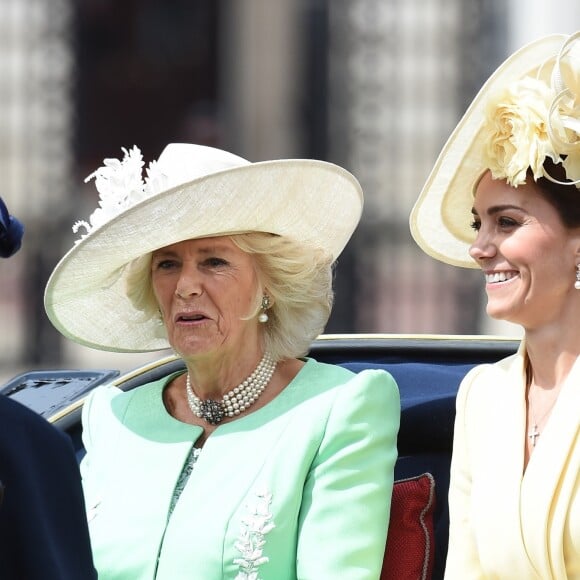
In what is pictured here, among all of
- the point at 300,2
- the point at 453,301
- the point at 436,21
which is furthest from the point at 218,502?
the point at 300,2

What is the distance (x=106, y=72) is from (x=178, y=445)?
1128cm

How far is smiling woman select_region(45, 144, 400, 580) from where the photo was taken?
137 inches

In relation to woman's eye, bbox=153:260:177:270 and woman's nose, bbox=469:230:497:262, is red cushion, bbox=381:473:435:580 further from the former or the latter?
woman's eye, bbox=153:260:177:270

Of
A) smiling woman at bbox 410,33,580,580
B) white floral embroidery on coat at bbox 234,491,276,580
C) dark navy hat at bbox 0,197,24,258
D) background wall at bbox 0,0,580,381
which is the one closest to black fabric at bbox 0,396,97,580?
dark navy hat at bbox 0,197,24,258

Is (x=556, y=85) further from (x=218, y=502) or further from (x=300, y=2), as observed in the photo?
(x=300, y=2)

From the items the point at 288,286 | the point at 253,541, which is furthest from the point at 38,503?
the point at 288,286

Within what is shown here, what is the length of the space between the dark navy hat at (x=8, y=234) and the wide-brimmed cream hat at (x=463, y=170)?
3.19 ft

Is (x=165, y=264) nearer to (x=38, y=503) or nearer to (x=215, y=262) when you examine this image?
(x=215, y=262)

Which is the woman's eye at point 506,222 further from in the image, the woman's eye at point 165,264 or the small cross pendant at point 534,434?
the woman's eye at point 165,264

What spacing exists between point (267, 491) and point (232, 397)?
336 mm

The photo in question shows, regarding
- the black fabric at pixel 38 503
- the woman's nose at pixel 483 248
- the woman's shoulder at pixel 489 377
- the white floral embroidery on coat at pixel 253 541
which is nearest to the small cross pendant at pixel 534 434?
the woman's shoulder at pixel 489 377

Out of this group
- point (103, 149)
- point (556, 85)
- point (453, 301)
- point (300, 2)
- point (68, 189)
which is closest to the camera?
point (556, 85)

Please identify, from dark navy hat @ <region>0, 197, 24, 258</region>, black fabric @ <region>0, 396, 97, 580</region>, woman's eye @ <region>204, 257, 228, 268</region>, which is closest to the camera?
black fabric @ <region>0, 396, 97, 580</region>

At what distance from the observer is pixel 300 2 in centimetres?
1242
